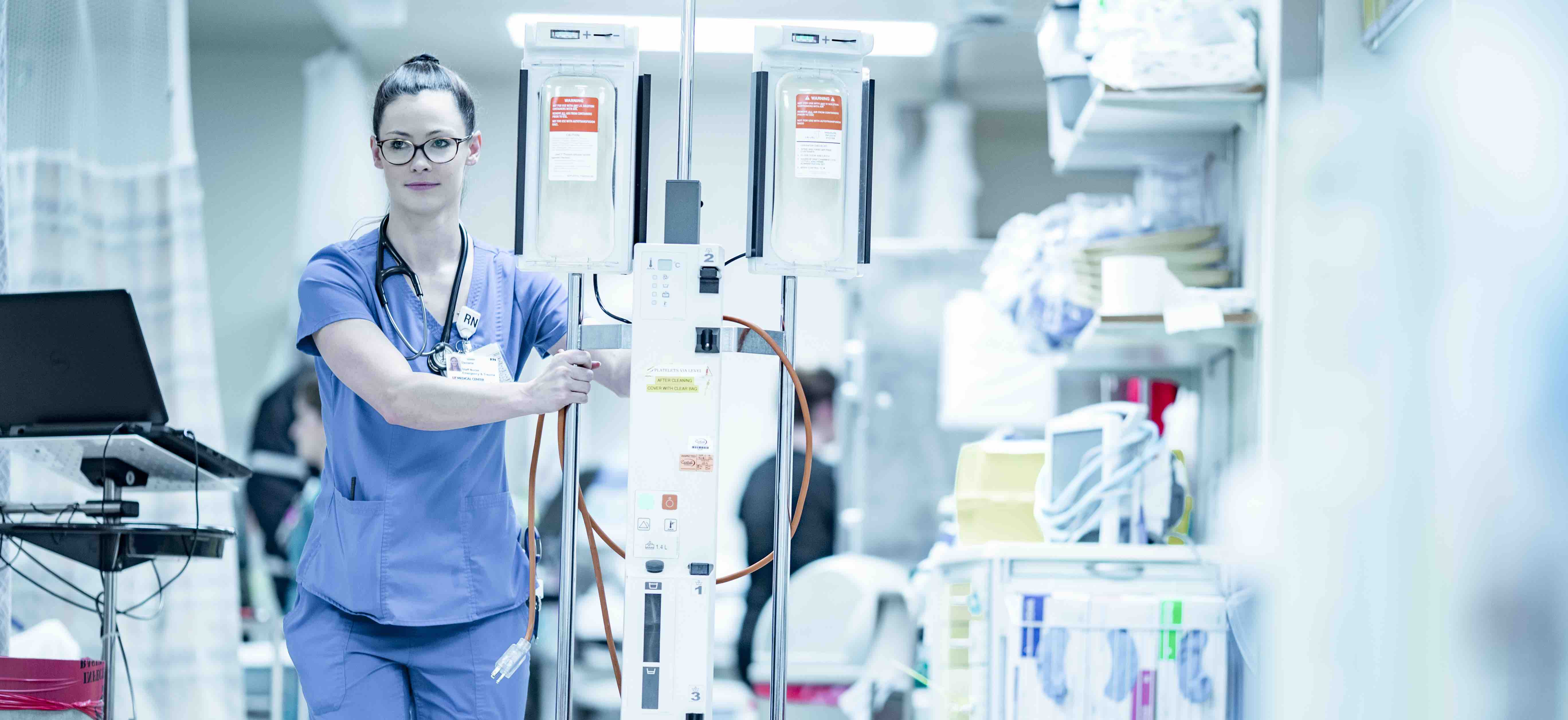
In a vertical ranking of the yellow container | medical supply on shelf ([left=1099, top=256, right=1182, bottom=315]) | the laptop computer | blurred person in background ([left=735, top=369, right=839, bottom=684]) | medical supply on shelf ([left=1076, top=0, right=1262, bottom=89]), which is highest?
medical supply on shelf ([left=1076, top=0, right=1262, bottom=89])

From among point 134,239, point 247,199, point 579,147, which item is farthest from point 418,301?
point 247,199

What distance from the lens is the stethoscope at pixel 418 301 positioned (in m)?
1.86

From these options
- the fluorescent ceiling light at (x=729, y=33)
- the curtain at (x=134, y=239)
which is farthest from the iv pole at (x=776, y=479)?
the fluorescent ceiling light at (x=729, y=33)

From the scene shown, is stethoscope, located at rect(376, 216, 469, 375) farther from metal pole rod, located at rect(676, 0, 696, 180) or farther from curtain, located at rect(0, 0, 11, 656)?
curtain, located at rect(0, 0, 11, 656)

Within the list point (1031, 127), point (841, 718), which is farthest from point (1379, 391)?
point (1031, 127)

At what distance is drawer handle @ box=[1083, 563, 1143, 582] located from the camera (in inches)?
110

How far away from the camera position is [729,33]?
5.29 metres

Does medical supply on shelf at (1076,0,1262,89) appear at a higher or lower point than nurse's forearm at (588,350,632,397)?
higher

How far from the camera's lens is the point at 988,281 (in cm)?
361

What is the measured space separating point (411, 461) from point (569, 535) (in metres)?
0.29

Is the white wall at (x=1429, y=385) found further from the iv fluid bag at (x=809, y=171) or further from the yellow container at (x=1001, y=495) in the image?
the yellow container at (x=1001, y=495)

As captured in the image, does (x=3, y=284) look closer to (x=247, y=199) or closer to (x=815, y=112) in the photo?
(x=815, y=112)

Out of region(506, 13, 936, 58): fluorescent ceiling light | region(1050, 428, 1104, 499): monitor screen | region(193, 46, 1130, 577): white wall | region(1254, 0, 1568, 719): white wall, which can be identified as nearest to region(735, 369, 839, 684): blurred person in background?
region(193, 46, 1130, 577): white wall

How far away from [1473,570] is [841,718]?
4.28m
